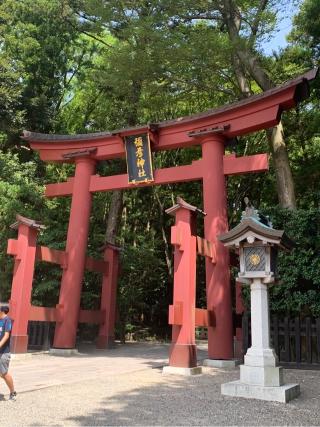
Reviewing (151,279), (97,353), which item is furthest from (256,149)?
(97,353)

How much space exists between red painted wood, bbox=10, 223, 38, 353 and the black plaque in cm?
305

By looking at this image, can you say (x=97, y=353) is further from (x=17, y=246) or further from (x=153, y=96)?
(x=153, y=96)

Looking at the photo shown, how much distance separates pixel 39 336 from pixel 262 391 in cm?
856

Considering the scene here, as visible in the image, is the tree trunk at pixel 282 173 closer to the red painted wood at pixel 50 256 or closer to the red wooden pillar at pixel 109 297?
the red wooden pillar at pixel 109 297

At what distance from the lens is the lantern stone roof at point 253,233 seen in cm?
621

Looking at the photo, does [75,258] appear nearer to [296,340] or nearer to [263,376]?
[296,340]

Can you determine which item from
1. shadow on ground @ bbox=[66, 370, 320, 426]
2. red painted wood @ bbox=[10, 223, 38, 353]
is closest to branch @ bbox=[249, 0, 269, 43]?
red painted wood @ bbox=[10, 223, 38, 353]

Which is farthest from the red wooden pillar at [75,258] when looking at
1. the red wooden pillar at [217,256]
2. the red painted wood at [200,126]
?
the red wooden pillar at [217,256]

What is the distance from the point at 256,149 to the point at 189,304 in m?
11.4

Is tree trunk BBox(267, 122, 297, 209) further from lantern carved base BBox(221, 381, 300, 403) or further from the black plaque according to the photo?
lantern carved base BBox(221, 381, 300, 403)

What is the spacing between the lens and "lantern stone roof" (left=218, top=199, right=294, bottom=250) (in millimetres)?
6215

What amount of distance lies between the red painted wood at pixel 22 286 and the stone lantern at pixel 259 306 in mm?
5940

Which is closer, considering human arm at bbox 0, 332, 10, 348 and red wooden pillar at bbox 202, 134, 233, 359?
human arm at bbox 0, 332, 10, 348

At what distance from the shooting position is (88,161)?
40.8ft
